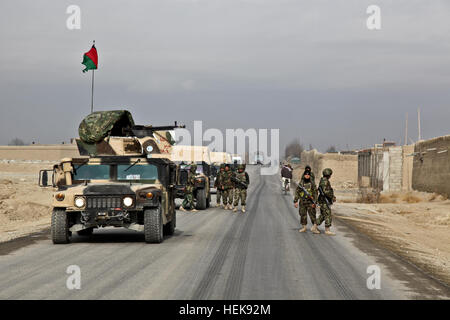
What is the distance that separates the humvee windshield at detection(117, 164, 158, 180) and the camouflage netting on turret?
157 centimetres

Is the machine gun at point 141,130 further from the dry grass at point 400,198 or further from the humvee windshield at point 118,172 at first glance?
the dry grass at point 400,198

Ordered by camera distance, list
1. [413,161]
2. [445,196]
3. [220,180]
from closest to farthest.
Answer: [220,180]
[445,196]
[413,161]

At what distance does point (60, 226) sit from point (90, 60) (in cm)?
1159

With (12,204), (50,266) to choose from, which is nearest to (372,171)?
(12,204)

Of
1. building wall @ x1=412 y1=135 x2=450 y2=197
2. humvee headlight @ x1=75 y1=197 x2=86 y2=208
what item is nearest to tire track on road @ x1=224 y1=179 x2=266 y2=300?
humvee headlight @ x1=75 y1=197 x2=86 y2=208

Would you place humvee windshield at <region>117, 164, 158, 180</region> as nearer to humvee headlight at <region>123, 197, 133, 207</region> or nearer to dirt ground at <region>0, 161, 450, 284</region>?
humvee headlight at <region>123, 197, 133, 207</region>

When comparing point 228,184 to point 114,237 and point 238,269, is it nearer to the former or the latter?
point 114,237

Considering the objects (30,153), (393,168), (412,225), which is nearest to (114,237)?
(412,225)

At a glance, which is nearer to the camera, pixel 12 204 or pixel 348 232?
pixel 348 232

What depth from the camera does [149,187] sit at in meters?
12.7

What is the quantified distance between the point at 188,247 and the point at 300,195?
437 centimetres

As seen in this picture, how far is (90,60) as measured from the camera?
74.6ft

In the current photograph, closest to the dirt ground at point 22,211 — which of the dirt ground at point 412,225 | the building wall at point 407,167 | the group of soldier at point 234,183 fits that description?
the group of soldier at point 234,183

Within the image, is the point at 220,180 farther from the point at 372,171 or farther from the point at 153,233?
the point at 372,171
